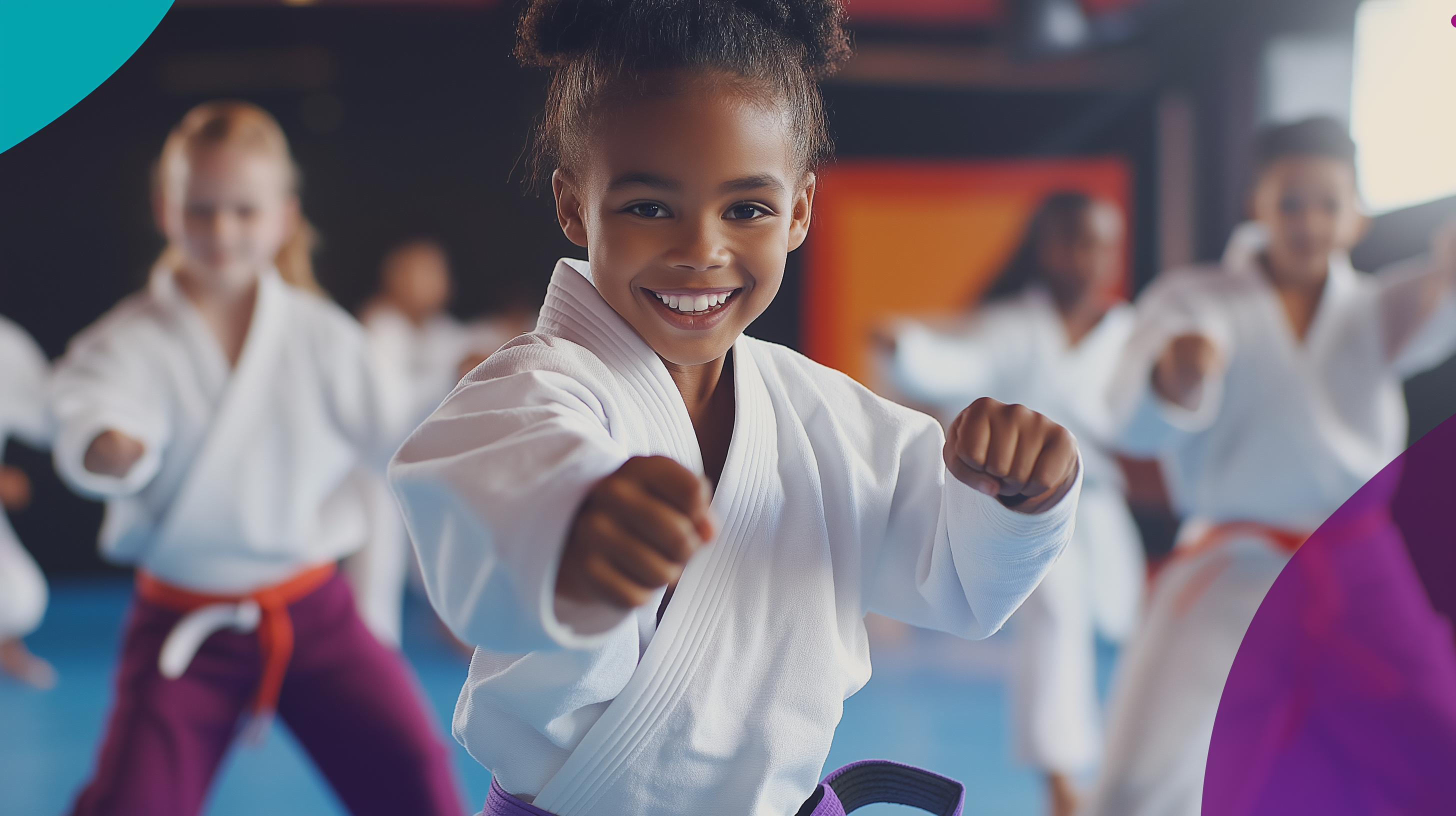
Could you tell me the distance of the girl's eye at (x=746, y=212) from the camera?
3.22ft

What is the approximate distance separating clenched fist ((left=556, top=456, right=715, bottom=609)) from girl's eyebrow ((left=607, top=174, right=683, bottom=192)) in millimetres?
295

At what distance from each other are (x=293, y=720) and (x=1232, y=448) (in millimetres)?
2084

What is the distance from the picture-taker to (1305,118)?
2.63 meters

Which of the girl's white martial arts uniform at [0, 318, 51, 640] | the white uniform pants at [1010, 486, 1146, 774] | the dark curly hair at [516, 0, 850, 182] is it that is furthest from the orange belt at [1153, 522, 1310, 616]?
the girl's white martial arts uniform at [0, 318, 51, 640]

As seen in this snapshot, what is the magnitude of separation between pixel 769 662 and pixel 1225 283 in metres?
2.07

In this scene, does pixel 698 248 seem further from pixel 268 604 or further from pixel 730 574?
pixel 268 604

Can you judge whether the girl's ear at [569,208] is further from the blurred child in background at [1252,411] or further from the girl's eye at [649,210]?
the blurred child in background at [1252,411]

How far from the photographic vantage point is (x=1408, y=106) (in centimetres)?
300

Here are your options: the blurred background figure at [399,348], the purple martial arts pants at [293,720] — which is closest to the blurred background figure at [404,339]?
the blurred background figure at [399,348]

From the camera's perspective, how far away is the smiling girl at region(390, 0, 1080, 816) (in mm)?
929

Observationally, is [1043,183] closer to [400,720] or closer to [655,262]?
[400,720]

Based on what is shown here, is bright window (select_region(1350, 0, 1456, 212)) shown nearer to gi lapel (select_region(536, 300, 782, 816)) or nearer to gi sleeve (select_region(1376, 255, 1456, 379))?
gi sleeve (select_region(1376, 255, 1456, 379))

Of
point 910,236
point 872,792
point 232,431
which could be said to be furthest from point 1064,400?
point 910,236

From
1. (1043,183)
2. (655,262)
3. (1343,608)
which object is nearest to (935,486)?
(655,262)
